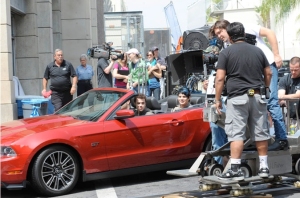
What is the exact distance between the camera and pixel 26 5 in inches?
689

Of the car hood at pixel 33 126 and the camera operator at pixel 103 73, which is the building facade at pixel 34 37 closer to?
the camera operator at pixel 103 73

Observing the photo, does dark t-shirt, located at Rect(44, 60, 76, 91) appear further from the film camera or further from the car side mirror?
the car side mirror

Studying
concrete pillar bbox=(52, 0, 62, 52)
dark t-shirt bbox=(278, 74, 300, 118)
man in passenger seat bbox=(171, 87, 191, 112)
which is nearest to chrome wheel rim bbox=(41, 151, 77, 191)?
man in passenger seat bbox=(171, 87, 191, 112)

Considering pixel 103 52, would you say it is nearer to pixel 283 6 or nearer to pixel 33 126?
pixel 33 126

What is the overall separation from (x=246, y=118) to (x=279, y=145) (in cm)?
94

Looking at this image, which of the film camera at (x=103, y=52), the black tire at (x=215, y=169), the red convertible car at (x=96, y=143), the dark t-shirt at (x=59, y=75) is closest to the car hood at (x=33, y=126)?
the red convertible car at (x=96, y=143)

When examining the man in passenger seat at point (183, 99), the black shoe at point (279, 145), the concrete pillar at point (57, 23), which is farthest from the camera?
the concrete pillar at point (57, 23)

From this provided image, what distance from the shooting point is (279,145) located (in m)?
7.48

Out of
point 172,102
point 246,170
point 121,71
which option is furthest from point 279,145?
point 121,71

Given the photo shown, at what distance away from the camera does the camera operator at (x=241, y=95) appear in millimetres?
6758

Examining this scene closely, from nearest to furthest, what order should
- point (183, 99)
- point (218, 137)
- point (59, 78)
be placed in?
point (218, 137) → point (183, 99) → point (59, 78)

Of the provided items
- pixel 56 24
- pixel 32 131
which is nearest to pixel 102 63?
pixel 32 131

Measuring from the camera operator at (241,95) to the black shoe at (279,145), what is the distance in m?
0.52

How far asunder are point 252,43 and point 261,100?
0.94 meters
